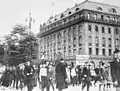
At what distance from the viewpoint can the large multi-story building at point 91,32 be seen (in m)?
38.0

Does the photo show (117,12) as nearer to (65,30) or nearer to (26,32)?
(65,30)

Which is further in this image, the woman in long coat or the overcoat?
the woman in long coat

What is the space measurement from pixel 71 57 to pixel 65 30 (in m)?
5.87

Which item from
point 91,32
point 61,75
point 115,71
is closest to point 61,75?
point 61,75

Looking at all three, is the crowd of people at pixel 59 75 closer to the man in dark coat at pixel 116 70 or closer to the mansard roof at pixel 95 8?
the man in dark coat at pixel 116 70

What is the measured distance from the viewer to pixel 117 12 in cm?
4216

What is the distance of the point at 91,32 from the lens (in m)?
38.7

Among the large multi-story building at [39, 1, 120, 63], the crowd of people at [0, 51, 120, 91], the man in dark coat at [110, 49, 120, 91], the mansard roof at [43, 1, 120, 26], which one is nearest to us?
the man in dark coat at [110, 49, 120, 91]

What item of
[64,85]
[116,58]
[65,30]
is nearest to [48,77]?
[64,85]

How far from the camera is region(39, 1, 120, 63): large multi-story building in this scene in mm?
38000

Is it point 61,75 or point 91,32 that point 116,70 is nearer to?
point 61,75

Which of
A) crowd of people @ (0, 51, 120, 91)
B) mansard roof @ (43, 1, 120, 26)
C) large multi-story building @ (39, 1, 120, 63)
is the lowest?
crowd of people @ (0, 51, 120, 91)

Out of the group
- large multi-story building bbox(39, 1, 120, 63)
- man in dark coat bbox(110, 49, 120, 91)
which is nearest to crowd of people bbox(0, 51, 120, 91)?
man in dark coat bbox(110, 49, 120, 91)

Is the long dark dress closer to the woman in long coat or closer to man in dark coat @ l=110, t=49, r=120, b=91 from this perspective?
the woman in long coat
